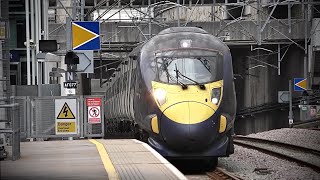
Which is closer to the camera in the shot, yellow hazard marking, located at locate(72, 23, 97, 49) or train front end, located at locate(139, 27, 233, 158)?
train front end, located at locate(139, 27, 233, 158)

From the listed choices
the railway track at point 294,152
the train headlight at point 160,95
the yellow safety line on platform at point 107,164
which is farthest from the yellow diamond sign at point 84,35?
the railway track at point 294,152

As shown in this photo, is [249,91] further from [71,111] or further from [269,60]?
[71,111]

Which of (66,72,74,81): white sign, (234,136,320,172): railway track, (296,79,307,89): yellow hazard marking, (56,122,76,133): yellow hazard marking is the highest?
(66,72,74,81): white sign

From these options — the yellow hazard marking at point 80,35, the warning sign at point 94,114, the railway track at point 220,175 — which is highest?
the yellow hazard marking at point 80,35

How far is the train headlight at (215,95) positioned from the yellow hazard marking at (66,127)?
4.77m

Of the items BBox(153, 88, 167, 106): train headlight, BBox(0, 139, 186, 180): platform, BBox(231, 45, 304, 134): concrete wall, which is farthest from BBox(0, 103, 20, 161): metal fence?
BBox(231, 45, 304, 134): concrete wall

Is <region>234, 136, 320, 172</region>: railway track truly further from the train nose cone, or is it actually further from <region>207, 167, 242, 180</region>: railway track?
the train nose cone

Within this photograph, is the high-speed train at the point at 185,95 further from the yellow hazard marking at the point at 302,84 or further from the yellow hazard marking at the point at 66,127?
the yellow hazard marking at the point at 302,84

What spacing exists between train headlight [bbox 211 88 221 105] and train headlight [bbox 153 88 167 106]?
113 cm

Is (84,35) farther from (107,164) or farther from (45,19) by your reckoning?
(45,19)

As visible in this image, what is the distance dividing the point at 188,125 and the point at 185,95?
30.6 inches

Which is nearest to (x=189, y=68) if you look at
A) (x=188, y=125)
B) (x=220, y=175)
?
(x=188, y=125)

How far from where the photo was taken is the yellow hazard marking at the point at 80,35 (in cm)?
1780

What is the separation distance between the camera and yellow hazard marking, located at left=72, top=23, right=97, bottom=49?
1780 cm
